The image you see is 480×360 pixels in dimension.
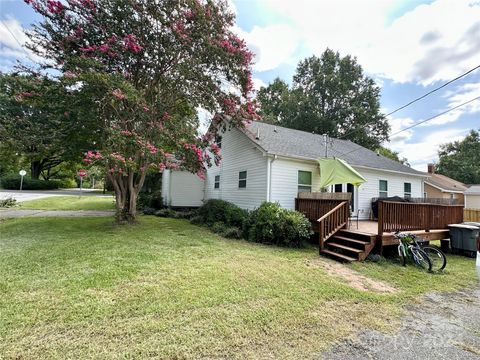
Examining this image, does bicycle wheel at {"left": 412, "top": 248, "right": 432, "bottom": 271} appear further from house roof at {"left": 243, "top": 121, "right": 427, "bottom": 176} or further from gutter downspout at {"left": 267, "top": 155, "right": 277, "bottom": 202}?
house roof at {"left": 243, "top": 121, "right": 427, "bottom": 176}

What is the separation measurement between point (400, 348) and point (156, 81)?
1081cm

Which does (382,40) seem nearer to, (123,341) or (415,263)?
(415,263)

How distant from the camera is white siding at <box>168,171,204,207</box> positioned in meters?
16.0

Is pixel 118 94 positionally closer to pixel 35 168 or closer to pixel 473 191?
pixel 473 191

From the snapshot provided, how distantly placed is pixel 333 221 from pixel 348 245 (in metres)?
0.82

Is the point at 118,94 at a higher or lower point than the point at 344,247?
higher

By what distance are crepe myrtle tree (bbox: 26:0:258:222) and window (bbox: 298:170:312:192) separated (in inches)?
134

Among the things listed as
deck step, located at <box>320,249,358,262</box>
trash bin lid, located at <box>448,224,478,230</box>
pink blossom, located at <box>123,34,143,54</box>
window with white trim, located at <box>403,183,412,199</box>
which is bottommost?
deck step, located at <box>320,249,358,262</box>

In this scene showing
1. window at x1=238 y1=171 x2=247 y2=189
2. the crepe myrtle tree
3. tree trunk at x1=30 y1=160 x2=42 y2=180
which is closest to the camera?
the crepe myrtle tree

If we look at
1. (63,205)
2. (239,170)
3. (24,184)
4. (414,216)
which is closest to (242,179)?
(239,170)

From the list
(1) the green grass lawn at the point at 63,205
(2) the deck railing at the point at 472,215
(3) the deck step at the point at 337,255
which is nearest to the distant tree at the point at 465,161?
(2) the deck railing at the point at 472,215

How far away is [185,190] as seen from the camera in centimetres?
1633

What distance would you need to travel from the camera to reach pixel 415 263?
21.1ft

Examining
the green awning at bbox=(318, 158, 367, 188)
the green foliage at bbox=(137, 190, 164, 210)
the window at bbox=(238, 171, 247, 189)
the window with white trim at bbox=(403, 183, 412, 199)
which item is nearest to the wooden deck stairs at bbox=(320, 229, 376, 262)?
the green awning at bbox=(318, 158, 367, 188)
